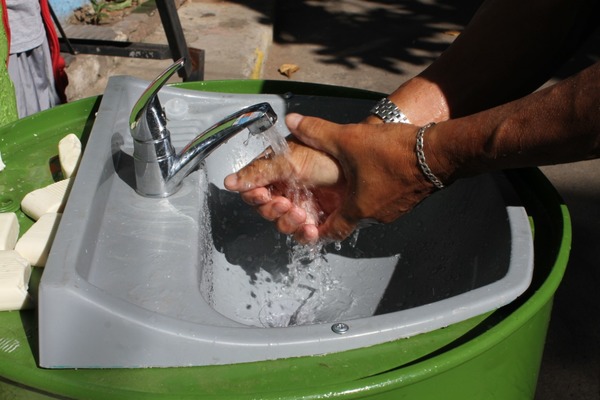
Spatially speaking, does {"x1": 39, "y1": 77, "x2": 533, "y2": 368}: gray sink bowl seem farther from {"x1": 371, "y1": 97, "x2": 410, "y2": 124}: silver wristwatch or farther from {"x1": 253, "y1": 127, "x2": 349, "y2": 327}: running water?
{"x1": 371, "y1": 97, "x2": 410, "y2": 124}: silver wristwatch

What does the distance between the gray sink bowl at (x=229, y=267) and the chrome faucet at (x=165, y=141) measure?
0.12 ft

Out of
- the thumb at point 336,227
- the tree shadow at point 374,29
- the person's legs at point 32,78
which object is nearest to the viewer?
the thumb at point 336,227

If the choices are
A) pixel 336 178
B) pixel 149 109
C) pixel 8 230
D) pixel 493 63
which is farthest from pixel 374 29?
pixel 8 230

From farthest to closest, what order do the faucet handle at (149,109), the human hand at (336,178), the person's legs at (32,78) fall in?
the person's legs at (32,78) < the human hand at (336,178) < the faucet handle at (149,109)

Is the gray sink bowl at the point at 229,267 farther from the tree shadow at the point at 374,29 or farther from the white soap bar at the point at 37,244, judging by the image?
the tree shadow at the point at 374,29

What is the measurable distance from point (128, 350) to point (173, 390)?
81 mm

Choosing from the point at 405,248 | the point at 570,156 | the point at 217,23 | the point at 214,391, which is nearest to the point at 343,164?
the point at 405,248

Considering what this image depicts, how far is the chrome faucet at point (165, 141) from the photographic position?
1.17m

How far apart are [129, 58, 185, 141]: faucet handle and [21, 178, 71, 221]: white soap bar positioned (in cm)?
19

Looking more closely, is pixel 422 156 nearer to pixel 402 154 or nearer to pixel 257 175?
pixel 402 154

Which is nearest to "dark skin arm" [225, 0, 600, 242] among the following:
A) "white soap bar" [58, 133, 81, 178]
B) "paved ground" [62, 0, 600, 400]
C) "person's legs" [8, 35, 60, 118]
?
"white soap bar" [58, 133, 81, 178]

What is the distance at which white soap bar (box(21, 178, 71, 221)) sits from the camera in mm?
1239

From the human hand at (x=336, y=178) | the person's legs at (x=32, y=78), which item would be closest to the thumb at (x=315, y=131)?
the human hand at (x=336, y=178)

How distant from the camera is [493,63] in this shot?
55.6 inches
